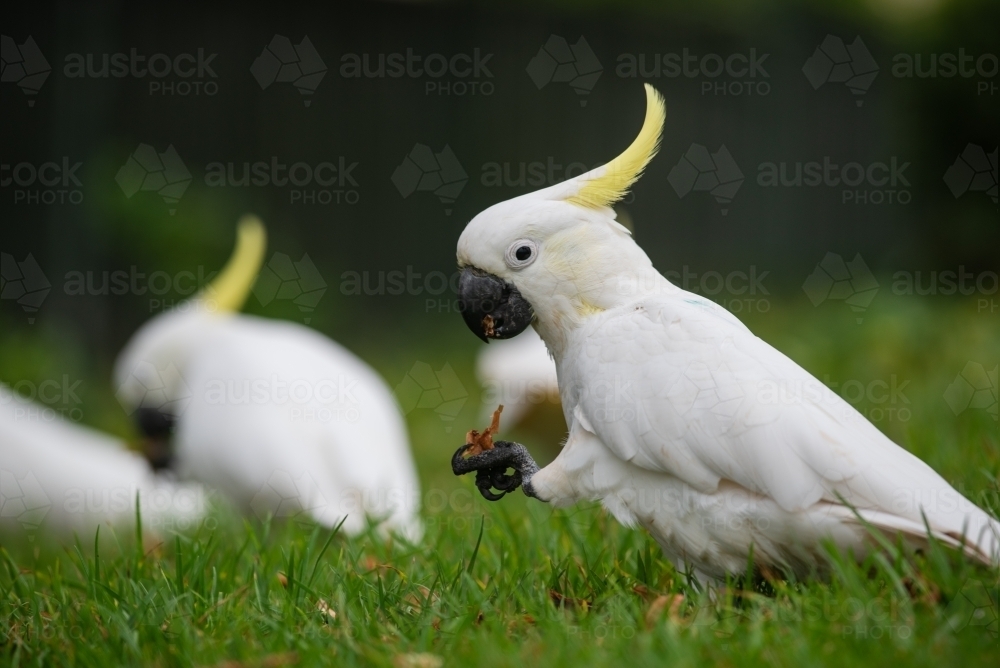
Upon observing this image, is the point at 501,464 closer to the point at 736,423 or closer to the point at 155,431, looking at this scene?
the point at 736,423

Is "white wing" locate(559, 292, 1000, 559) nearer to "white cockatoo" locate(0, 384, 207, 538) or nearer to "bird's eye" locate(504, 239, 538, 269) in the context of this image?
"bird's eye" locate(504, 239, 538, 269)

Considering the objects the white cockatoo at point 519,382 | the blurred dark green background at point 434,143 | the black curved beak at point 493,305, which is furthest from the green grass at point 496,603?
the blurred dark green background at point 434,143

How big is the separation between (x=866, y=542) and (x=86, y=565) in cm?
204

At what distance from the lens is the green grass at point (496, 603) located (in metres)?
1.73

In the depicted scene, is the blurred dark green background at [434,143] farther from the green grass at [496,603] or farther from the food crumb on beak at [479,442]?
the food crumb on beak at [479,442]

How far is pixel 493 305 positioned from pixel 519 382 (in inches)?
113

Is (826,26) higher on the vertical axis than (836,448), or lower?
higher

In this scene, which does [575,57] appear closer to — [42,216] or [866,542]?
[42,216]

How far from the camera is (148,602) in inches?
87.6

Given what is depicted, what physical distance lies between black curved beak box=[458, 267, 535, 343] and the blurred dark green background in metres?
3.97

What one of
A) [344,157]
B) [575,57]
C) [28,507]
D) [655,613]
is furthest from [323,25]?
[655,613]

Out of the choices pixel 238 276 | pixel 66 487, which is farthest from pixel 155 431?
pixel 238 276

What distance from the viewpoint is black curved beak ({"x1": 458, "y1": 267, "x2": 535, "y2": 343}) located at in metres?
2.28

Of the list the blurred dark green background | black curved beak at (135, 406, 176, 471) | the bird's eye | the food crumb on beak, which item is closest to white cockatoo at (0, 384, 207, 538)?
black curved beak at (135, 406, 176, 471)
